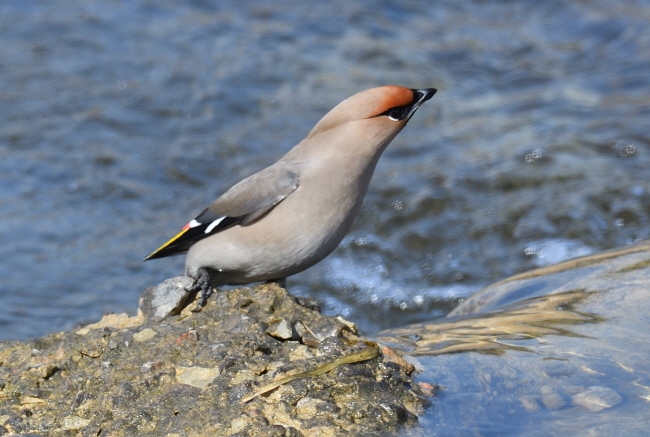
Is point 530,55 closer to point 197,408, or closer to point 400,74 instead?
point 400,74

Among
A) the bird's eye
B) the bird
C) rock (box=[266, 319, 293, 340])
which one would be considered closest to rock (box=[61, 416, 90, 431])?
rock (box=[266, 319, 293, 340])

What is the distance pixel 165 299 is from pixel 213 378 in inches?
28.3

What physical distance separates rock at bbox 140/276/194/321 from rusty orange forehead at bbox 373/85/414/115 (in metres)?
1.07

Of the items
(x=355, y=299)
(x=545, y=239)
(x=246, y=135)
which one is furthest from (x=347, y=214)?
(x=246, y=135)

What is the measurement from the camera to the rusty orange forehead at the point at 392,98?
409 centimetres

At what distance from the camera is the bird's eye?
412cm

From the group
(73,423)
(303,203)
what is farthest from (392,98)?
(73,423)

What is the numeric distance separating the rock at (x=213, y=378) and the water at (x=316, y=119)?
107 inches

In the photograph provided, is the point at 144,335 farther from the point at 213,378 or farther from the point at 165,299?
the point at 213,378

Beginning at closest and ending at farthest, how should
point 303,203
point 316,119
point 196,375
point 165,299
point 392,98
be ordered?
point 196,375 < point 165,299 < point 303,203 < point 392,98 < point 316,119

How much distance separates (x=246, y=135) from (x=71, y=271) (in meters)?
2.46

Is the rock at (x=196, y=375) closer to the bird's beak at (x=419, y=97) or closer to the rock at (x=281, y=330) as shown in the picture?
the rock at (x=281, y=330)

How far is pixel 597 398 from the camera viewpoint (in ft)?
10.2

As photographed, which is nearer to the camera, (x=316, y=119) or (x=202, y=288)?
(x=202, y=288)
